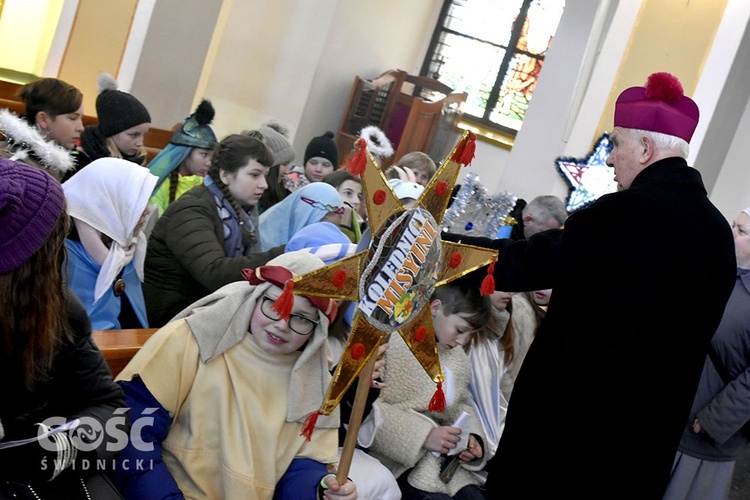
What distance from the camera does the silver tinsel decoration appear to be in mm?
4368

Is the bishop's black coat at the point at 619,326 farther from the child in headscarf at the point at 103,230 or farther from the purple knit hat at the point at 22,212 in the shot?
the child in headscarf at the point at 103,230

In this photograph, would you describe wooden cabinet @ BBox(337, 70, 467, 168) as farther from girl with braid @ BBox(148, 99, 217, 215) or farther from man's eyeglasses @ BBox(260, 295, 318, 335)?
man's eyeglasses @ BBox(260, 295, 318, 335)

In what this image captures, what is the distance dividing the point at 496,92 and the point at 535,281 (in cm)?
1023

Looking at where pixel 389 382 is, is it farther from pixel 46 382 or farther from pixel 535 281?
pixel 46 382

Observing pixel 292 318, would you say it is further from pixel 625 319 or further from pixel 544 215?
pixel 544 215

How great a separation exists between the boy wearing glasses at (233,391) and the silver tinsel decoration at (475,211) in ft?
5.22

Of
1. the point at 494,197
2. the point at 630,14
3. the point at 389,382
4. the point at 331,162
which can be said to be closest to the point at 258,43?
the point at 331,162

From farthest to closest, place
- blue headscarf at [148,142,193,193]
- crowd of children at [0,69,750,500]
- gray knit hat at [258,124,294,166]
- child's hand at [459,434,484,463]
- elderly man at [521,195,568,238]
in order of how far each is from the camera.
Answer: gray knit hat at [258,124,294,166] → elderly man at [521,195,568,238] → blue headscarf at [148,142,193,193] → child's hand at [459,434,484,463] → crowd of children at [0,69,750,500]

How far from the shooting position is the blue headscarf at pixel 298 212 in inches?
181

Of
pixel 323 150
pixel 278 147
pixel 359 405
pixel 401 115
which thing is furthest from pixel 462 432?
pixel 401 115

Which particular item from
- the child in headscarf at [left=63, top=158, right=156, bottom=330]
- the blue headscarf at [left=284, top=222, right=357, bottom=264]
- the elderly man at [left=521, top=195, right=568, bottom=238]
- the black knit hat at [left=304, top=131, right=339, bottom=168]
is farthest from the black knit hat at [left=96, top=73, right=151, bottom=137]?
the elderly man at [left=521, top=195, right=568, bottom=238]

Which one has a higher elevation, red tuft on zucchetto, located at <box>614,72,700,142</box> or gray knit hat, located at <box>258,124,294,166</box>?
red tuft on zucchetto, located at <box>614,72,700,142</box>

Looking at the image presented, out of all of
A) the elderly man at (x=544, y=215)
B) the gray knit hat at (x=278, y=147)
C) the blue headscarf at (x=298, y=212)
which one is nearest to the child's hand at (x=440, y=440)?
the blue headscarf at (x=298, y=212)

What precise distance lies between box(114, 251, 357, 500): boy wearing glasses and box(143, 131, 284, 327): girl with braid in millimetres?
1043
